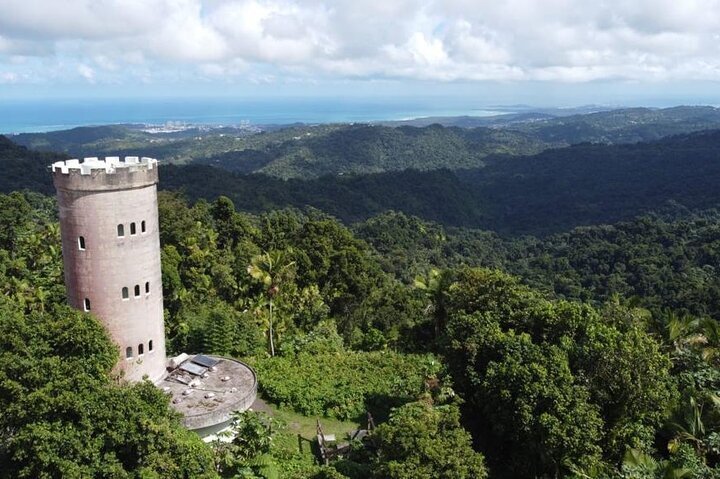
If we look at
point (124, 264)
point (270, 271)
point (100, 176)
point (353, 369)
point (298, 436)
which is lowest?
point (298, 436)

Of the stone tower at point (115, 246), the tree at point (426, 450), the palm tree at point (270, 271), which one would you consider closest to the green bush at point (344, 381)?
the palm tree at point (270, 271)

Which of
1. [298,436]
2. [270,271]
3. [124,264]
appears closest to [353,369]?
[298,436]

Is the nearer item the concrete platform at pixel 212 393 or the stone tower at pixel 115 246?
the stone tower at pixel 115 246

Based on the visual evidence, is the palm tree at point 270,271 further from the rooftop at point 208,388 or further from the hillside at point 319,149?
the hillside at point 319,149

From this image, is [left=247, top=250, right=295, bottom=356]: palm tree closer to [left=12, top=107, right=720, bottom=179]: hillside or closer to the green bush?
the green bush

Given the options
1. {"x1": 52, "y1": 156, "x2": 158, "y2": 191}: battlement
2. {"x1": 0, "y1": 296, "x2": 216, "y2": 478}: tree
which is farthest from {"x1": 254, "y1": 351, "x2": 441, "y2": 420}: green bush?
{"x1": 52, "y1": 156, "x2": 158, "y2": 191}: battlement

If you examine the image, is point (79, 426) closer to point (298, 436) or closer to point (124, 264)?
point (124, 264)
